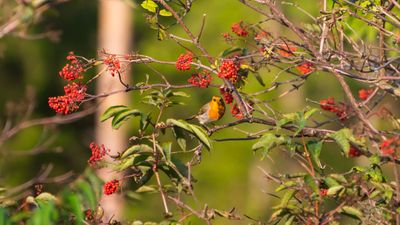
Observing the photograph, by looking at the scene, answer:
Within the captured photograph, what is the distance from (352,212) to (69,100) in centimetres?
115

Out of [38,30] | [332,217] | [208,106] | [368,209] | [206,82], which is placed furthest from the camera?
[38,30]

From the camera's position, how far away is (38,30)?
48.3 feet

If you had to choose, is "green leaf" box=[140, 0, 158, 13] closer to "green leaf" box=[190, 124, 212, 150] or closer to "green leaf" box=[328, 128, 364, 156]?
"green leaf" box=[190, 124, 212, 150]

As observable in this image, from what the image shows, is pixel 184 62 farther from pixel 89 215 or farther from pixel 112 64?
pixel 89 215

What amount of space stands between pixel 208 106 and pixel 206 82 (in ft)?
8.60

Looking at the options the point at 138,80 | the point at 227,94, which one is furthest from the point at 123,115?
the point at 138,80

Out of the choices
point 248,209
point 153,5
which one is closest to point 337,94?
point 248,209

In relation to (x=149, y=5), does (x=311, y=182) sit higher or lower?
lower

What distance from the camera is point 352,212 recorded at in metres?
2.76

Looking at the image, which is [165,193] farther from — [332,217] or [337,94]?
[337,94]

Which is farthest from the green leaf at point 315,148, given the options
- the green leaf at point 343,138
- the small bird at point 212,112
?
the small bird at point 212,112

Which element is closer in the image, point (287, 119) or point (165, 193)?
point (287, 119)

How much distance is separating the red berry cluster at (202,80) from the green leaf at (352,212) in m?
0.81

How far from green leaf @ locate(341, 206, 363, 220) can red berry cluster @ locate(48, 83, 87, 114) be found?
1088 millimetres
